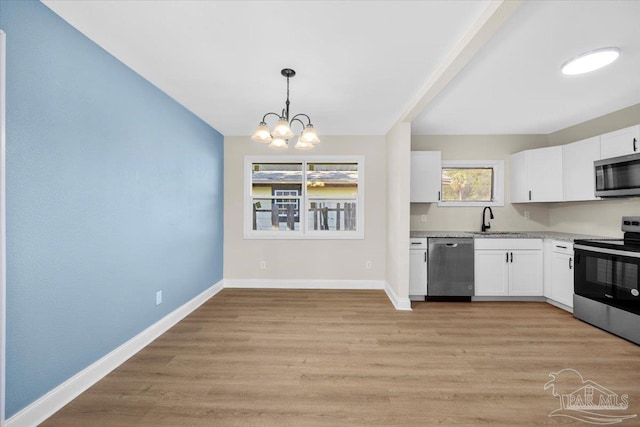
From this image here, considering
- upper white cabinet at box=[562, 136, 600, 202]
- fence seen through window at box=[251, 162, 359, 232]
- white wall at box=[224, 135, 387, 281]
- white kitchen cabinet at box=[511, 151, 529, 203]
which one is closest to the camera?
upper white cabinet at box=[562, 136, 600, 202]

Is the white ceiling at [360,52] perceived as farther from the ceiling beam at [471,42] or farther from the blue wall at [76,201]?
the blue wall at [76,201]

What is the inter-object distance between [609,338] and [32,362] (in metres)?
4.73

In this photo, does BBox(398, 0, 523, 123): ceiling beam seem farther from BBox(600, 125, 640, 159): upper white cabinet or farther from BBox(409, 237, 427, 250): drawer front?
BBox(600, 125, 640, 159): upper white cabinet

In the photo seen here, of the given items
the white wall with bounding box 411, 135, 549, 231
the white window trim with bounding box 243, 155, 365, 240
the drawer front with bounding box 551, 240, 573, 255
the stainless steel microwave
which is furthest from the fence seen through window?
the stainless steel microwave

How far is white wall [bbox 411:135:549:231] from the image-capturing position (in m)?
4.52

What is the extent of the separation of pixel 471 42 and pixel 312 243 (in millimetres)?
3403

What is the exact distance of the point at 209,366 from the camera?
7.62ft

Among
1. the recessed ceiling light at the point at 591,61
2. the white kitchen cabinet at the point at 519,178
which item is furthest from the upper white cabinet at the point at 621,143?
the recessed ceiling light at the point at 591,61

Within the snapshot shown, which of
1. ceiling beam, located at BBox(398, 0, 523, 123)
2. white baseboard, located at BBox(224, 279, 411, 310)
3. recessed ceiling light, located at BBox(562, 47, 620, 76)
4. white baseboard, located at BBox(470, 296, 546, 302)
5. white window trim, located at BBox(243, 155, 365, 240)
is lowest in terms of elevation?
white baseboard, located at BBox(470, 296, 546, 302)

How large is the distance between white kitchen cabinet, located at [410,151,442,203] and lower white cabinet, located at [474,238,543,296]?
3.01 ft

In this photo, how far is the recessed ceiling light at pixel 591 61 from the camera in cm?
224

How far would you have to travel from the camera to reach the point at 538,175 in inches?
161

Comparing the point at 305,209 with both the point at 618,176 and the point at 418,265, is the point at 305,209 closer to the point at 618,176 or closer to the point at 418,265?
the point at 418,265

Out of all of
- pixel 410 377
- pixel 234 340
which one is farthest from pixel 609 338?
pixel 234 340
